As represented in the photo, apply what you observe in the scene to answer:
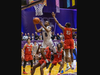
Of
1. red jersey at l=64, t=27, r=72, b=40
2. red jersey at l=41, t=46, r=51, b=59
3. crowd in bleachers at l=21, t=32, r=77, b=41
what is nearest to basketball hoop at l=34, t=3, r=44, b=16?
crowd in bleachers at l=21, t=32, r=77, b=41

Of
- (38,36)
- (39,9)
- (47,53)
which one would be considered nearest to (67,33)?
(47,53)

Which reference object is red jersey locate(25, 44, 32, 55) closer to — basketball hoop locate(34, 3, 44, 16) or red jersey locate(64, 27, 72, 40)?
basketball hoop locate(34, 3, 44, 16)

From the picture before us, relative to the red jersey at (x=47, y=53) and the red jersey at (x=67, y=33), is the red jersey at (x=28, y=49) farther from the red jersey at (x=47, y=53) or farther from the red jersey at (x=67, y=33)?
the red jersey at (x=67, y=33)

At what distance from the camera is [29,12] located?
7.95 m

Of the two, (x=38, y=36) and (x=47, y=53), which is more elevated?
(x=38, y=36)

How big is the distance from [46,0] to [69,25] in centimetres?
163

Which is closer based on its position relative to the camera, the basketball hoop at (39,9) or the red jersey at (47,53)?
the red jersey at (47,53)

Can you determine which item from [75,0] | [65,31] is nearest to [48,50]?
[65,31]

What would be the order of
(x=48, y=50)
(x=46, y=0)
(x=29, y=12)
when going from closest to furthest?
(x=48, y=50) < (x=46, y=0) < (x=29, y=12)

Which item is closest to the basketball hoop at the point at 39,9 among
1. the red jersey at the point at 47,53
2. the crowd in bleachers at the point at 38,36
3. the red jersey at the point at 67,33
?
the crowd in bleachers at the point at 38,36

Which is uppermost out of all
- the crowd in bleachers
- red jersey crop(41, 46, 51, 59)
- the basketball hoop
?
the basketball hoop

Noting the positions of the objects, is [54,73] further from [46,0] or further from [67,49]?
[46,0]

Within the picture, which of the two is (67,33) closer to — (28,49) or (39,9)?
(39,9)

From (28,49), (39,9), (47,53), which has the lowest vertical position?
(47,53)
